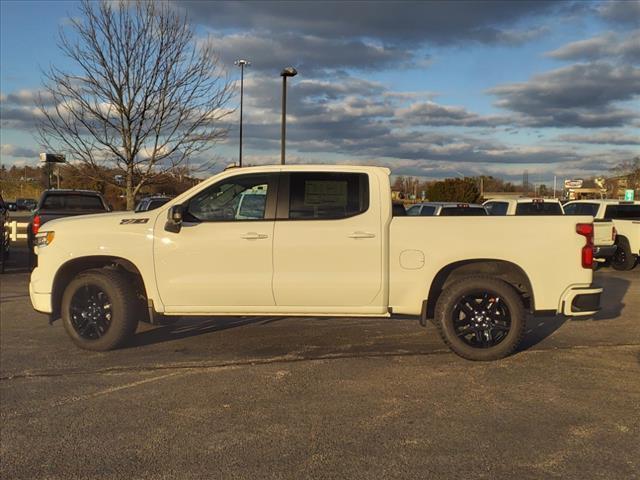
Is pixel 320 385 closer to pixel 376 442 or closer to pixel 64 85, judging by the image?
pixel 376 442

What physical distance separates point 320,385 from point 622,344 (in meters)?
3.79

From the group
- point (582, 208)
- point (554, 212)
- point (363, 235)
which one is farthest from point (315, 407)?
point (582, 208)

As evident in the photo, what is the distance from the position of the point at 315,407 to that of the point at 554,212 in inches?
545

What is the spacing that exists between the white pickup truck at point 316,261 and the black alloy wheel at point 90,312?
0.04ft

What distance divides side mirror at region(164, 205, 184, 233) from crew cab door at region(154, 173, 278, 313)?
0.07m

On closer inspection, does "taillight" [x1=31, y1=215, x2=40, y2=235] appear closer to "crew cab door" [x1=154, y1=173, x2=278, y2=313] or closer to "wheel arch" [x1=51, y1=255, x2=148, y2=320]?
"wheel arch" [x1=51, y1=255, x2=148, y2=320]

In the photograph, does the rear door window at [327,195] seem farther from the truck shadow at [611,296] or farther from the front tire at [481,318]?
the truck shadow at [611,296]

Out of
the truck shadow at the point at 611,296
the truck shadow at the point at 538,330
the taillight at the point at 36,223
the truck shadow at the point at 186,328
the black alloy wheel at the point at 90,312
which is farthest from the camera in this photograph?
the taillight at the point at 36,223

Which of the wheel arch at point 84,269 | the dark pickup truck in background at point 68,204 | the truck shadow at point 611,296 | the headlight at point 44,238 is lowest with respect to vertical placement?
the truck shadow at point 611,296

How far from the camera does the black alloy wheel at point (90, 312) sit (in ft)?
20.6

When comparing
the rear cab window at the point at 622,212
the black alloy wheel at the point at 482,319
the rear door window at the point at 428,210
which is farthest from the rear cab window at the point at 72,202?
the rear cab window at the point at 622,212

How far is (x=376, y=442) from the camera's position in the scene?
398cm

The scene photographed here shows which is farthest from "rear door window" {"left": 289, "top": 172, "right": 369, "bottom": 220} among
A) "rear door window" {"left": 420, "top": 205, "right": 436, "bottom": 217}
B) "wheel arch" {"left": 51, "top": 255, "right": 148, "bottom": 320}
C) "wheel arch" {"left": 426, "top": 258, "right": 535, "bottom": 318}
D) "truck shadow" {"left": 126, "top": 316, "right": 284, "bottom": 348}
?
"rear door window" {"left": 420, "top": 205, "right": 436, "bottom": 217}

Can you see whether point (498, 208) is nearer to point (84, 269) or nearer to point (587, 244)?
point (587, 244)
